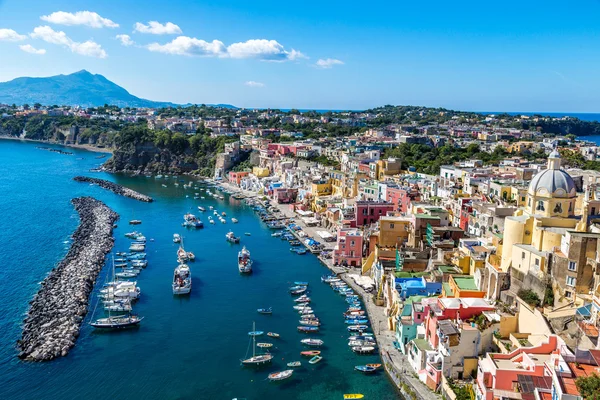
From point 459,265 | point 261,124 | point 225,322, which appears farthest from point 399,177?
point 261,124

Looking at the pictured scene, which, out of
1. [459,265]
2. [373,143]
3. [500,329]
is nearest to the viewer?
[500,329]

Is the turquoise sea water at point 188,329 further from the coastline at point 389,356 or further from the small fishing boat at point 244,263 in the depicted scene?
the small fishing boat at point 244,263

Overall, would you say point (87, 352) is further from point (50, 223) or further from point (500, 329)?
point (50, 223)

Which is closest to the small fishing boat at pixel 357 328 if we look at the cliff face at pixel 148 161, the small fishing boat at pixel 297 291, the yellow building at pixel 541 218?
the small fishing boat at pixel 297 291

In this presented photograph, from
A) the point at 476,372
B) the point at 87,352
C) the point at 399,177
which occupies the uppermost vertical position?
the point at 399,177

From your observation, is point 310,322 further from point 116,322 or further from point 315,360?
point 116,322

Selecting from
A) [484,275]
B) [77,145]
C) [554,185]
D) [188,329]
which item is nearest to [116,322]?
[188,329]

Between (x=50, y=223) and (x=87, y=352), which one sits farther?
(x=50, y=223)
